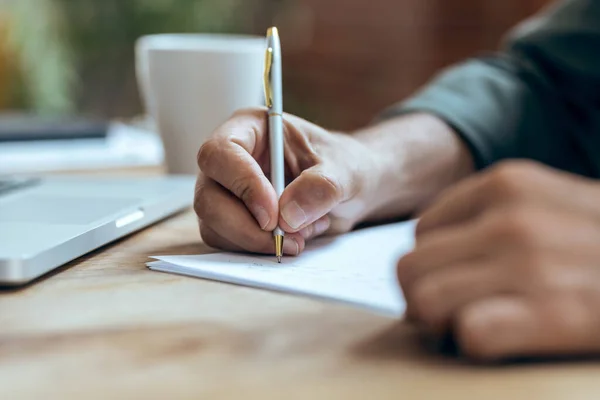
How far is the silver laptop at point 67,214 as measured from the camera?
1.32 feet

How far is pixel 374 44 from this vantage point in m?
1.86

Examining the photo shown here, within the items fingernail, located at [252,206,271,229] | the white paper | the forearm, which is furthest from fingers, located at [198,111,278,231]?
the white paper

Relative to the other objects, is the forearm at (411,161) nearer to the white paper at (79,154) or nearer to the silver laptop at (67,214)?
the silver laptop at (67,214)

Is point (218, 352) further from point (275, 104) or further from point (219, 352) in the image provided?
point (275, 104)

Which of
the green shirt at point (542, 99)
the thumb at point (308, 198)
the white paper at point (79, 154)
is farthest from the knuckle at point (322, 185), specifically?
the white paper at point (79, 154)

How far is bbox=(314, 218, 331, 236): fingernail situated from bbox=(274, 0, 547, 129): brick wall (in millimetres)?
1250

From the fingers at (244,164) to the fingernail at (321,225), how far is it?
0.06m

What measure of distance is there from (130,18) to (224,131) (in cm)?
161

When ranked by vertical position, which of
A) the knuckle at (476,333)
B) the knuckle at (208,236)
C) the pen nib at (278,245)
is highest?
the knuckle at (476,333)

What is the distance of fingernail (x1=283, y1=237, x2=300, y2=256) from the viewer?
1.50 ft

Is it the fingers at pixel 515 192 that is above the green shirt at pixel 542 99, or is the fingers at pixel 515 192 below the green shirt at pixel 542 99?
above

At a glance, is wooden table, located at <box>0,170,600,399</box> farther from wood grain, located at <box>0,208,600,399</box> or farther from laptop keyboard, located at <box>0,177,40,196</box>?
laptop keyboard, located at <box>0,177,40,196</box>

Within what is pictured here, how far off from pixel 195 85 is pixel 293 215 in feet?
1.15

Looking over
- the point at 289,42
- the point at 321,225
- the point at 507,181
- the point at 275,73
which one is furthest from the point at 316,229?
the point at 289,42
